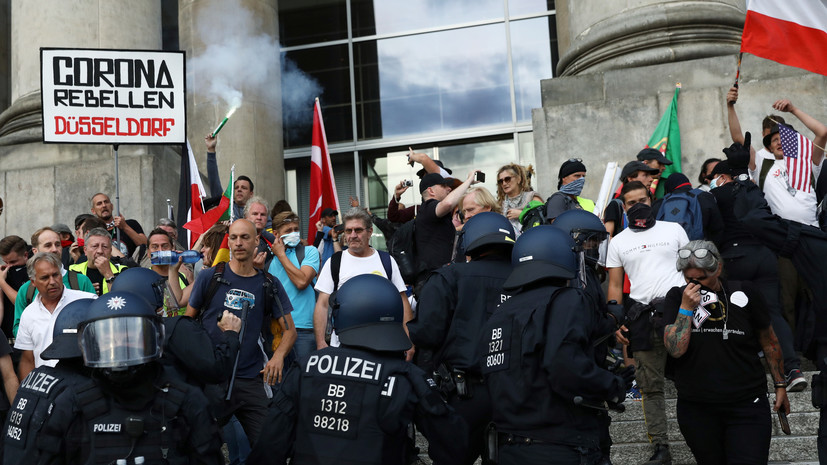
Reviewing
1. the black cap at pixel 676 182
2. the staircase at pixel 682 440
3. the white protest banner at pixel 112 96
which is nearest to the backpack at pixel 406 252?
the staircase at pixel 682 440

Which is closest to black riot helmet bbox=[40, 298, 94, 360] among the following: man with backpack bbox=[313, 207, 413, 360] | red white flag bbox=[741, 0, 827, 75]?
man with backpack bbox=[313, 207, 413, 360]

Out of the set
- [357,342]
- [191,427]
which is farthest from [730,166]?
[191,427]

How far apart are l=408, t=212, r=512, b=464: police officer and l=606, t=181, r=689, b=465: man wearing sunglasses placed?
5.13ft

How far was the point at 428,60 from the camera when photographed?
56.2 feet

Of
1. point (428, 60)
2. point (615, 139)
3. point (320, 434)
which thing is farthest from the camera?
point (428, 60)

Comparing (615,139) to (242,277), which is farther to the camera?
(615,139)

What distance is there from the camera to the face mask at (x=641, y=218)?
6.60 m

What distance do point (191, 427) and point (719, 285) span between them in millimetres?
3113

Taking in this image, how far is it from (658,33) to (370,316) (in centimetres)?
733

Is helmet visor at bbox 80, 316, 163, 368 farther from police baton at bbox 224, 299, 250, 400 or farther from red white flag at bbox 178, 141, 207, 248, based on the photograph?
red white flag at bbox 178, 141, 207, 248

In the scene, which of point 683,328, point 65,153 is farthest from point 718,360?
point 65,153

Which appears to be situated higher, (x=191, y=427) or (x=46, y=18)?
(x=46, y=18)

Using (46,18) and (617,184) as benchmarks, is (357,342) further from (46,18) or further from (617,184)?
(46,18)

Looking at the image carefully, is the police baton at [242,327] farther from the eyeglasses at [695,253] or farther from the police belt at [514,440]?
the eyeglasses at [695,253]
